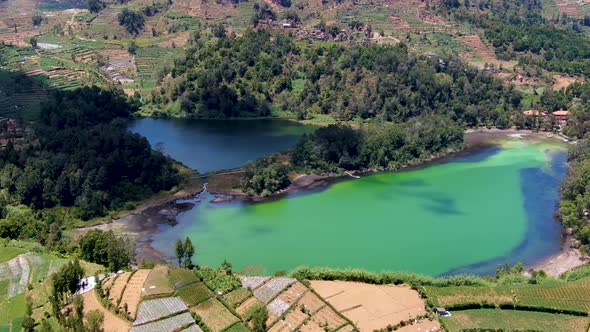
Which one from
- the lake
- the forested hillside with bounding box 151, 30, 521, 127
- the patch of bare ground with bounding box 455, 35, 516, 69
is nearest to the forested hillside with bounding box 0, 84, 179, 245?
the lake

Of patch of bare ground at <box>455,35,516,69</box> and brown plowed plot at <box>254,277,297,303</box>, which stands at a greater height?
patch of bare ground at <box>455,35,516,69</box>

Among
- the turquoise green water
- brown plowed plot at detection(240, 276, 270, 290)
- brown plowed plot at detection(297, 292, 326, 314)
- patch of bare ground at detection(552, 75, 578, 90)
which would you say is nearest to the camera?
brown plowed plot at detection(297, 292, 326, 314)

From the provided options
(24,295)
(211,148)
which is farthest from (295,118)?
(24,295)

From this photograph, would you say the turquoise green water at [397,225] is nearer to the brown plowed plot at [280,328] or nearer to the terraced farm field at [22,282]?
the terraced farm field at [22,282]

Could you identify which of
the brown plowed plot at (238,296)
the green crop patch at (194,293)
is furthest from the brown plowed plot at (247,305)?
the green crop patch at (194,293)

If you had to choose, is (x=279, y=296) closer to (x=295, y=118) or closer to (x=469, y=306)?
(x=469, y=306)

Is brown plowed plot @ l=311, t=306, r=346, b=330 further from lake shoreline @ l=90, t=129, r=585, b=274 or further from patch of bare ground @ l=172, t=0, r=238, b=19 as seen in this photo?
patch of bare ground @ l=172, t=0, r=238, b=19

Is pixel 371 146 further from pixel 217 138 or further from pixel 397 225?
pixel 217 138
